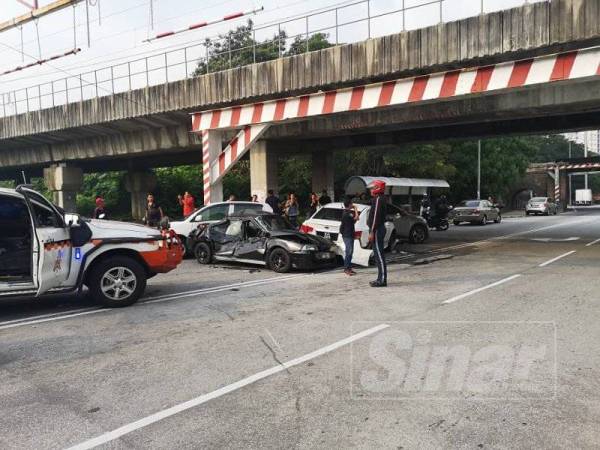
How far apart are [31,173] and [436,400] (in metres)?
45.7

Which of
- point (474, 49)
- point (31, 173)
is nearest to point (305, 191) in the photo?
point (31, 173)

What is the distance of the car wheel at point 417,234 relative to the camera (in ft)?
59.5

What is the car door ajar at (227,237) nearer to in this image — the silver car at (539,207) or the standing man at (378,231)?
the standing man at (378,231)

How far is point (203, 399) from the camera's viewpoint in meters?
4.29

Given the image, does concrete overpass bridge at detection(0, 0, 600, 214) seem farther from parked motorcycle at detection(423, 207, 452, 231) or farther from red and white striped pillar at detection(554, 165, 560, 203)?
red and white striped pillar at detection(554, 165, 560, 203)

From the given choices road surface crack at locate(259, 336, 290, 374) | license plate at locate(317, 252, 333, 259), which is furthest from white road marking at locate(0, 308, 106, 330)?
license plate at locate(317, 252, 333, 259)

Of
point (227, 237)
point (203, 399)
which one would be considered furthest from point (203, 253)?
point (203, 399)

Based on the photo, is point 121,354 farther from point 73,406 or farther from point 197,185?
point 197,185

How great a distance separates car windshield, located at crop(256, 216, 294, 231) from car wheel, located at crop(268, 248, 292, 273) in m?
0.72

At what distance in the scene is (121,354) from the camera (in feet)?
18.3

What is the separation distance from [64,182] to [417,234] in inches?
859

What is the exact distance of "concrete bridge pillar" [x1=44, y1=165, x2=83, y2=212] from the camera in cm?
3084

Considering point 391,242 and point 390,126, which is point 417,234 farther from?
point 390,126

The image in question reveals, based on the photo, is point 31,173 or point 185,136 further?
point 31,173
